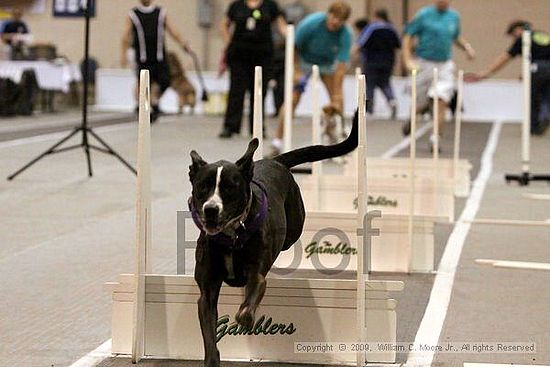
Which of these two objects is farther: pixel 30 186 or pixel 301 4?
pixel 301 4

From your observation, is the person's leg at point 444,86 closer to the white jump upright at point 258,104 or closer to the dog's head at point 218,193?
the white jump upright at point 258,104

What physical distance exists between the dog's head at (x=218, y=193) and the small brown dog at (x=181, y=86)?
17698 millimetres

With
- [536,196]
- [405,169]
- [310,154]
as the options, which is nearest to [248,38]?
[536,196]

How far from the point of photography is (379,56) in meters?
21.2

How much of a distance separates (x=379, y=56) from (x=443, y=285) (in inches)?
596

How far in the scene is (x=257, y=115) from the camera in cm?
577

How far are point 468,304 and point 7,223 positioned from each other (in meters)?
3.67

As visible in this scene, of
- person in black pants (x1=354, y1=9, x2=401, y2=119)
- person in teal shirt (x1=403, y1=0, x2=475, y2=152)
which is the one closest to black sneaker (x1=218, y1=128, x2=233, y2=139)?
person in teal shirt (x1=403, y1=0, x2=475, y2=152)

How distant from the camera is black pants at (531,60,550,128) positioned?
17.6 meters

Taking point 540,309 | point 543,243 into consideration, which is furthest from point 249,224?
point 543,243

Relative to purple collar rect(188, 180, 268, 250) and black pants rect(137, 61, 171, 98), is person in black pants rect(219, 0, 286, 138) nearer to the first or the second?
black pants rect(137, 61, 171, 98)

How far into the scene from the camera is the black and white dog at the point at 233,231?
3.94m

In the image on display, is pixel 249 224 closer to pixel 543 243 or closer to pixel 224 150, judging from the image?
pixel 543 243

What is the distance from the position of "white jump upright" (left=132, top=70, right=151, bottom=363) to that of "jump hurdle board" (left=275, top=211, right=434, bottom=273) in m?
1.94
